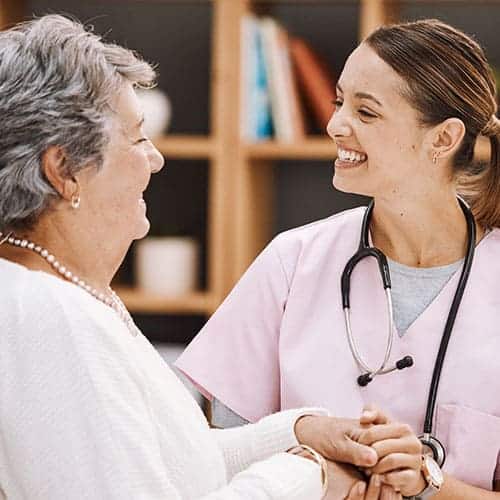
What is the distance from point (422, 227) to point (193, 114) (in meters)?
2.19

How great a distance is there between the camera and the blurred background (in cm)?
362

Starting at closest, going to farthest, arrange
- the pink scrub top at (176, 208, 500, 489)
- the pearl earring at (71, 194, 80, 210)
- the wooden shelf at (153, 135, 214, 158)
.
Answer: the pearl earring at (71, 194, 80, 210), the pink scrub top at (176, 208, 500, 489), the wooden shelf at (153, 135, 214, 158)

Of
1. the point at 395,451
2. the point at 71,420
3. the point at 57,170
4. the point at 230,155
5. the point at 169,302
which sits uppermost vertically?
the point at 57,170

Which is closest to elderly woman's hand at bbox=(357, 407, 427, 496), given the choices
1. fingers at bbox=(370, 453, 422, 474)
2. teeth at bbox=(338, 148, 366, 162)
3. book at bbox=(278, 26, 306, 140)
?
fingers at bbox=(370, 453, 422, 474)

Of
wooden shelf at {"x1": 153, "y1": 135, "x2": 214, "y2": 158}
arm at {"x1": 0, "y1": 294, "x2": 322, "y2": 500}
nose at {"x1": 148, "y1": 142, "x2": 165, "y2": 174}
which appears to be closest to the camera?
arm at {"x1": 0, "y1": 294, "x2": 322, "y2": 500}

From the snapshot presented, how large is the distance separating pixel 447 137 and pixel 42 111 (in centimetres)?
77

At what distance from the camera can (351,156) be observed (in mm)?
1961

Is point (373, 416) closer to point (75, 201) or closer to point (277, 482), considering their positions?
point (277, 482)

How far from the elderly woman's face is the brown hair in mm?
525

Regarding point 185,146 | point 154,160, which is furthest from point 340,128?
point 185,146

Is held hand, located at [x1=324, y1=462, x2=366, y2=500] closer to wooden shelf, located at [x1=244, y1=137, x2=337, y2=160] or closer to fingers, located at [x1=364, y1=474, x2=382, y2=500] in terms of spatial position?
fingers, located at [x1=364, y1=474, x2=382, y2=500]

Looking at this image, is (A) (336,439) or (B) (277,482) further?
(A) (336,439)

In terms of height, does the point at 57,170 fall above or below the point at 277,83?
above

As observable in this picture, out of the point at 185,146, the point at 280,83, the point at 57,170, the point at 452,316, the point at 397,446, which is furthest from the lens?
the point at 185,146
